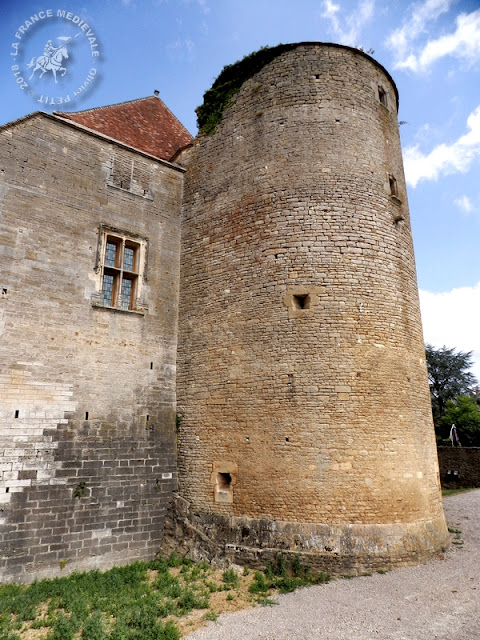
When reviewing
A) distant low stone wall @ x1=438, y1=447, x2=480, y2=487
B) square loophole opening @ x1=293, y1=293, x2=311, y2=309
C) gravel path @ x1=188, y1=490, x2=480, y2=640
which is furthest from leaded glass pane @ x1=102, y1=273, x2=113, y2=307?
distant low stone wall @ x1=438, y1=447, x2=480, y2=487

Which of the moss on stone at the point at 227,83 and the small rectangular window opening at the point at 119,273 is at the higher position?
the moss on stone at the point at 227,83

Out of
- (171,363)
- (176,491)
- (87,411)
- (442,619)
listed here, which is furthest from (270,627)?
(171,363)

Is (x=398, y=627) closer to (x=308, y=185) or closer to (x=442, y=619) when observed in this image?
(x=442, y=619)

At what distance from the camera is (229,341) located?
966 cm

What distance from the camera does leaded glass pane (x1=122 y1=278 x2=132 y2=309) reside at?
1041cm

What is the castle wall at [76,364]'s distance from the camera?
8211 mm

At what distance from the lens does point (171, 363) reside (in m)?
10.5

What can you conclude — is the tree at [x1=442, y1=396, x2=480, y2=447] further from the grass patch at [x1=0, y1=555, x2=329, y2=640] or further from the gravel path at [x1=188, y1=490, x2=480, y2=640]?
the grass patch at [x1=0, y1=555, x2=329, y2=640]

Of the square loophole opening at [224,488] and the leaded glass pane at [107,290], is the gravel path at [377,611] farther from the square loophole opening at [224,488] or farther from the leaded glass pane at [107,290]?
the leaded glass pane at [107,290]

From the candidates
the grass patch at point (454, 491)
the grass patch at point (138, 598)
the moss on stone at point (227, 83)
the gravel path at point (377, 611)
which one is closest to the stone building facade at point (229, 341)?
the moss on stone at point (227, 83)

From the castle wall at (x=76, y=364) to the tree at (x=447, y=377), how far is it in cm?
2814

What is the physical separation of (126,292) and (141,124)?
6.07m

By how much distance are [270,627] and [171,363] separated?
5.94m

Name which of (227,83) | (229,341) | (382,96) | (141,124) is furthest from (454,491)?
(141,124)
